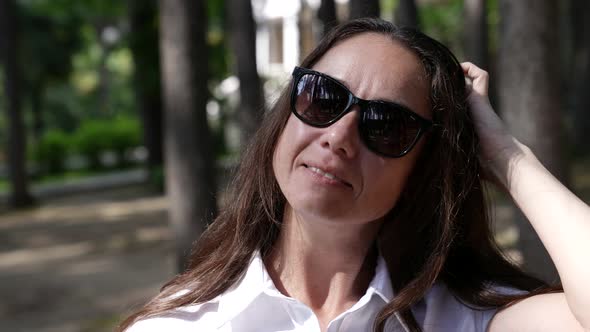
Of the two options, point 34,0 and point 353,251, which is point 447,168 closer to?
point 353,251

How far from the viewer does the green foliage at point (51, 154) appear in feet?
68.7

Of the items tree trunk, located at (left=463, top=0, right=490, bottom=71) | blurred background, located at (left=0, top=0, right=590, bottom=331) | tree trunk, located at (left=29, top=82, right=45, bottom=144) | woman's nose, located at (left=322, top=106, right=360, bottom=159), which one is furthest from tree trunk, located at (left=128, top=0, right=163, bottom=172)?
woman's nose, located at (left=322, top=106, right=360, bottom=159)

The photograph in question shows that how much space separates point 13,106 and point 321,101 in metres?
13.5

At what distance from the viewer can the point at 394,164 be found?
6.11ft

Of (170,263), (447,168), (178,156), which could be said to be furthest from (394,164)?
(170,263)

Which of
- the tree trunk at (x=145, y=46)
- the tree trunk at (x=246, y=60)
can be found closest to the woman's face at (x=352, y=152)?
the tree trunk at (x=246, y=60)

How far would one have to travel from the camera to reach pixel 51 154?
69.4 ft

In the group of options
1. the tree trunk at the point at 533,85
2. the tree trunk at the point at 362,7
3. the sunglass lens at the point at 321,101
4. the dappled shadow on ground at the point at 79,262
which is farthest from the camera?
the dappled shadow on ground at the point at 79,262

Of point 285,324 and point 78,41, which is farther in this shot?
point 78,41

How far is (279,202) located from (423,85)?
21.8 inches

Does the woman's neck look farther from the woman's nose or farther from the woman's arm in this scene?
the woman's arm

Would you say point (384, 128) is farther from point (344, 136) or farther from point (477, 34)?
point (477, 34)

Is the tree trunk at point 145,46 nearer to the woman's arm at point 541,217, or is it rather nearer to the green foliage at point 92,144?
the green foliage at point 92,144

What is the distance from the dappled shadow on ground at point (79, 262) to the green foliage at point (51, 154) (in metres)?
6.39
